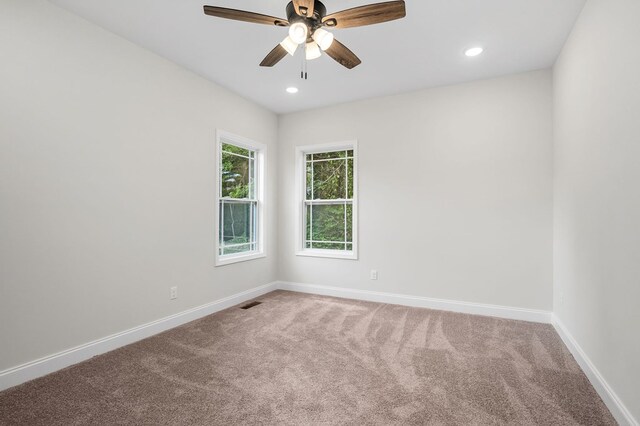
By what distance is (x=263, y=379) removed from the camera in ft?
7.33

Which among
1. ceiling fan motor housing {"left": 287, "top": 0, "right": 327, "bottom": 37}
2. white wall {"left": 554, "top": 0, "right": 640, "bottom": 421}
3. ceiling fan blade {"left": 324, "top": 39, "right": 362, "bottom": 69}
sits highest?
ceiling fan motor housing {"left": 287, "top": 0, "right": 327, "bottom": 37}

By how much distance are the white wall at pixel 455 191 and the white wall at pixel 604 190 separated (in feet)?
1.60

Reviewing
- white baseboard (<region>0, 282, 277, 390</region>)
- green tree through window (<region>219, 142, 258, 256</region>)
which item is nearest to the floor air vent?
white baseboard (<region>0, 282, 277, 390</region>)

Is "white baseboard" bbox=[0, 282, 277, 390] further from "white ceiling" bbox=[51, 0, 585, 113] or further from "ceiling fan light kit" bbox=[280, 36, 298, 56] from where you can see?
"ceiling fan light kit" bbox=[280, 36, 298, 56]

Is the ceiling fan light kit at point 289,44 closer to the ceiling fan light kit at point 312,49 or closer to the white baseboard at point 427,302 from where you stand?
the ceiling fan light kit at point 312,49

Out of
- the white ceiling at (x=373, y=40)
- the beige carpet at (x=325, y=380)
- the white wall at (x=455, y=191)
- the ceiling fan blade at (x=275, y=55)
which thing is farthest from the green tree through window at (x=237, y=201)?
the ceiling fan blade at (x=275, y=55)

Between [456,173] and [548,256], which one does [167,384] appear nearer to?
[456,173]

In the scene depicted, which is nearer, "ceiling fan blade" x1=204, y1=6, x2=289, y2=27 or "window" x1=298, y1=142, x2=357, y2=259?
"ceiling fan blade" x1=204, y1=6, x2=289, y2=27

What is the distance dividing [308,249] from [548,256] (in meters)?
3.04

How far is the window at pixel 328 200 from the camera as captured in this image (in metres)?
4.54

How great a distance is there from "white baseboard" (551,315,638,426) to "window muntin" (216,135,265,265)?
356cm

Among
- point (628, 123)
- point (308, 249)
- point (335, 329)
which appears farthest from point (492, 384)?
point (308, 249)

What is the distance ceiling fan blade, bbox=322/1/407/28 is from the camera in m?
1.76

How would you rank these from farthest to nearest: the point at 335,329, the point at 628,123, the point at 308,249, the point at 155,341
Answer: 1. the point at 308,249
2. the point at 335,329
3. the point at 155,341
4. the point at 628,123
